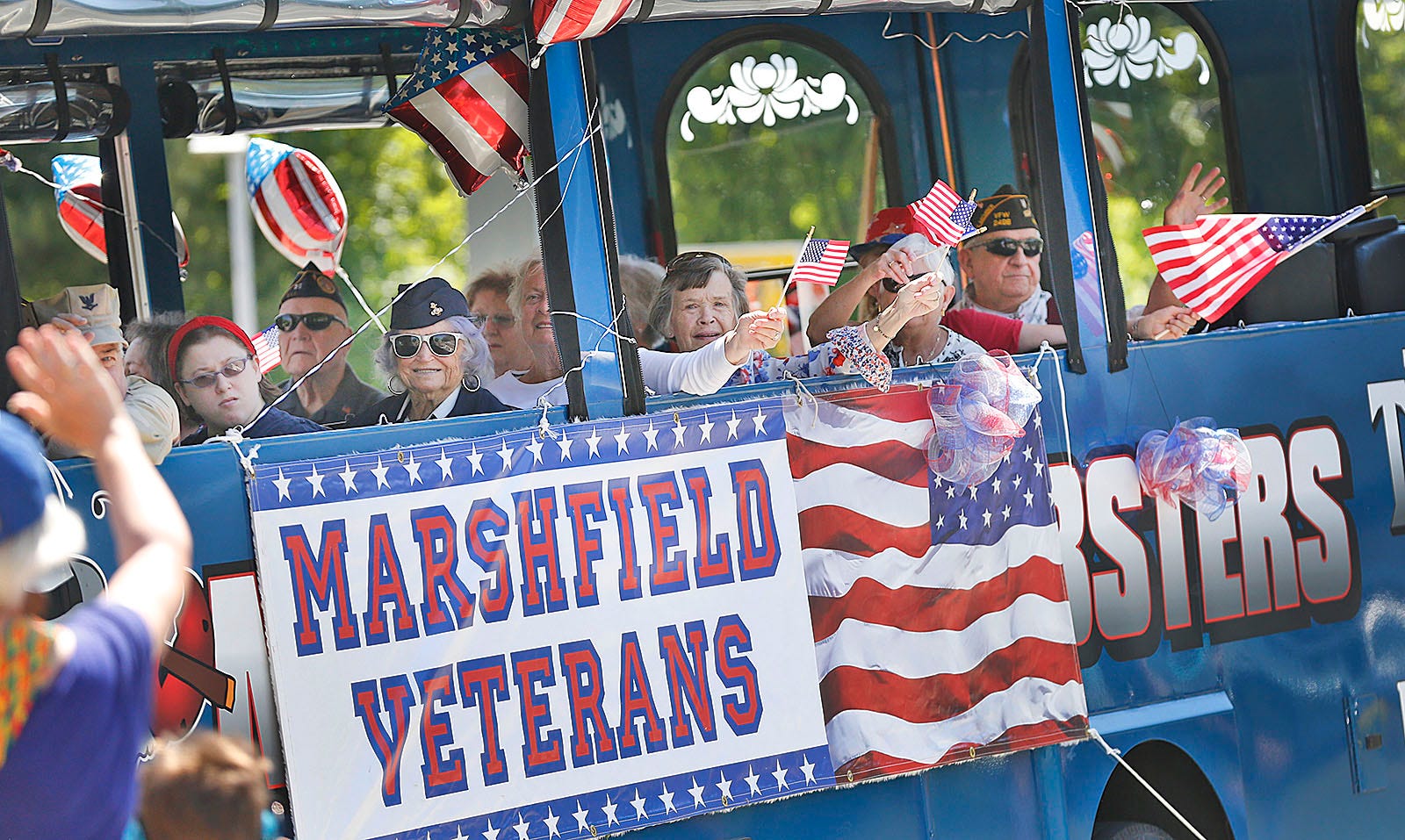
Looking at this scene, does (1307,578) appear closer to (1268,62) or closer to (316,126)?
(1268,62)

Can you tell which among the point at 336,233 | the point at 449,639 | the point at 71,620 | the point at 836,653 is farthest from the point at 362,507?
the point at 336,233

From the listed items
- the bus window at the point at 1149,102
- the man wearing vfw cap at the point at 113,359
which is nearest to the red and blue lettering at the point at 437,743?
the man wearing vfw cap at the point at 113,359

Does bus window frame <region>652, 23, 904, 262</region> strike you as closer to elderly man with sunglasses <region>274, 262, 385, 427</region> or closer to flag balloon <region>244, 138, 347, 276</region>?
elderly man with sunglasses <region>274, 262, 385, 427</region>

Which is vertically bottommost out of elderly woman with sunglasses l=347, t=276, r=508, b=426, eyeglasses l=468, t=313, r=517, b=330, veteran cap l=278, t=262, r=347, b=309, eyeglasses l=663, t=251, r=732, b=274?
elderly woman with sunglasses l=347, t=276, r=508, b=426

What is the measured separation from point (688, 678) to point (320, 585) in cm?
94

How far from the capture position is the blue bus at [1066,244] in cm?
386

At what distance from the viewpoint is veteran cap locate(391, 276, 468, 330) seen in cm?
426

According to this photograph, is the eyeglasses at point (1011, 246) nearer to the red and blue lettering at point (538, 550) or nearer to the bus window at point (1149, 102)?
the bus window at point (1149, 102)

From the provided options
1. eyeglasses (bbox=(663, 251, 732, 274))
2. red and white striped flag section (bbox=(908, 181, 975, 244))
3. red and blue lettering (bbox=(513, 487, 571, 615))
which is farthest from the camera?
eyeglasses (bbox=(663, 251, 732, 274))

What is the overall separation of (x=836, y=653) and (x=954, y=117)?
294 centimetres

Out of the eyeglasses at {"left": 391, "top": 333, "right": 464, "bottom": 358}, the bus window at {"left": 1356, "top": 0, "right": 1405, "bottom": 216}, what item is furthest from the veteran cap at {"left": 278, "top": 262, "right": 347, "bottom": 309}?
the bus window at {"left": 1356, "top": 0, "right": 1405, "bottom": 216}

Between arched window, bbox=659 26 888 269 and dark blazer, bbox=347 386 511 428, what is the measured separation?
1.92 meters

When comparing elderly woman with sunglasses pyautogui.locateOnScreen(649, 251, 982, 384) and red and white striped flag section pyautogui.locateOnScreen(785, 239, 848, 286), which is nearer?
elderly woman with sunglasses pyautogui.locateOnScreen(649, 251, 982, 384)

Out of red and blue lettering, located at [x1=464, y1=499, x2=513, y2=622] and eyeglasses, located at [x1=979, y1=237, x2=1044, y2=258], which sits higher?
eyeglasses, located at [x1=979, y1=237, x2=1044, y2=258]
